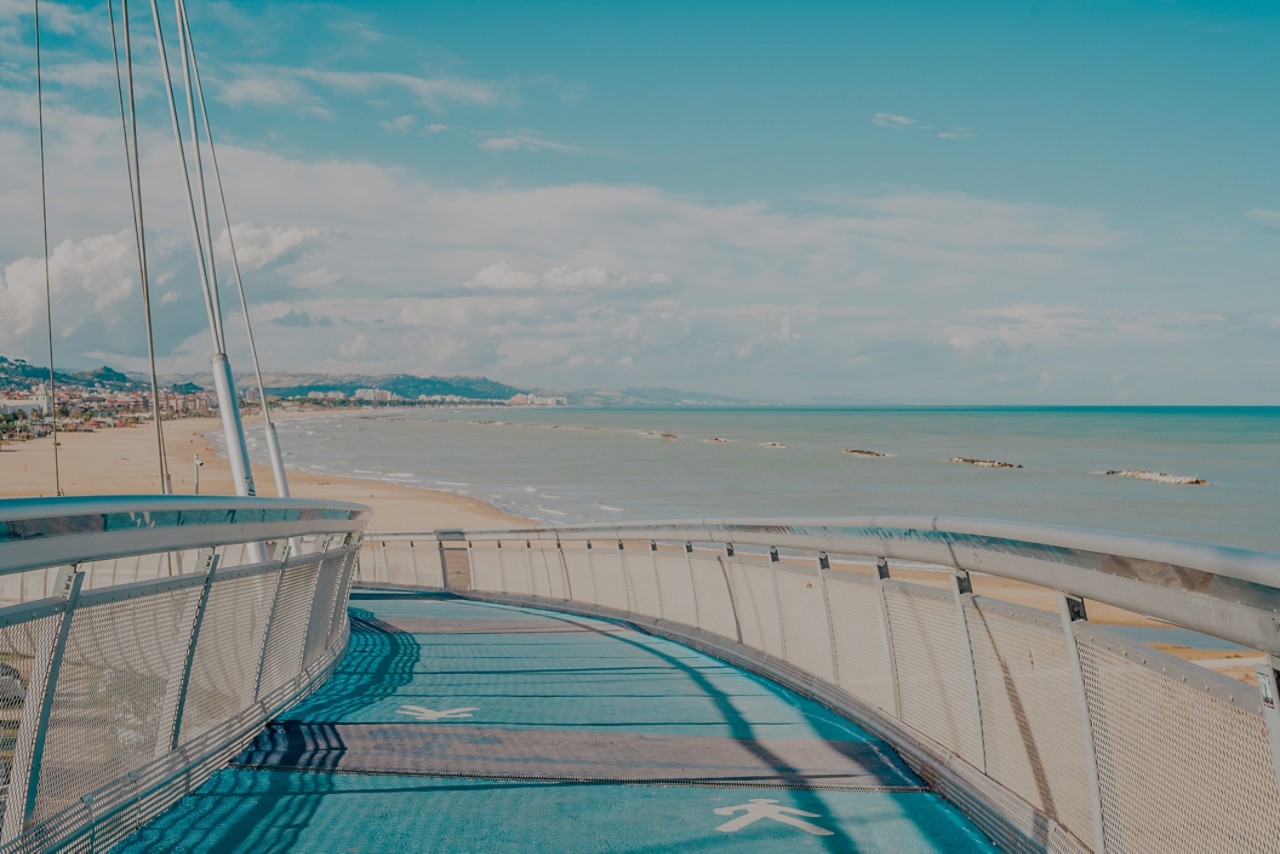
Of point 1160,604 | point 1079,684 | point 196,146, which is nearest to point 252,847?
point 1079,684

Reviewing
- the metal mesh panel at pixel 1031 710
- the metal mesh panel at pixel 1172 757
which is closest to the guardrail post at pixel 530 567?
the metal mesh panel at pixel 1031 710

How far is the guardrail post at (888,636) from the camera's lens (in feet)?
22.6

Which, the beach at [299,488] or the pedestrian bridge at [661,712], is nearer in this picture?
the pedestrian bridge at [661,712]

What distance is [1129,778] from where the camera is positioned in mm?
4070

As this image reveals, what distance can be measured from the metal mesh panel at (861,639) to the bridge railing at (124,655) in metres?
3.52

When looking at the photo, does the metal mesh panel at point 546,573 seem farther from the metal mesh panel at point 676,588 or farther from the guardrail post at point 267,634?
the guardrail post at point 267,634

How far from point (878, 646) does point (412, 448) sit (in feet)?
395

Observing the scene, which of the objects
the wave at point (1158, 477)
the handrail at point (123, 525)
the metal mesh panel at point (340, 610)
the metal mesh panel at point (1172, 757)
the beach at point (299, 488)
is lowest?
the wave at point (1158, 477)

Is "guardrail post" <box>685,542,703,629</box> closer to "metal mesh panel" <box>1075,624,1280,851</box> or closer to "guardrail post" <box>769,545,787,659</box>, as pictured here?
"guardrail post" <box>769,545,787,659</box>

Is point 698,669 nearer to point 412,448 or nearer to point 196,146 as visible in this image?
point 196,146

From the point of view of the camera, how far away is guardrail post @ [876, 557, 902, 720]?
6.89 meters

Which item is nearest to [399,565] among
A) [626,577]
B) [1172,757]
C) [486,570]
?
[486,570]

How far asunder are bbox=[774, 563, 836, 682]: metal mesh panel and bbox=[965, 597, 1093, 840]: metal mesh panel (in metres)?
2.75

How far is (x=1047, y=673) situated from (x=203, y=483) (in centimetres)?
7208
